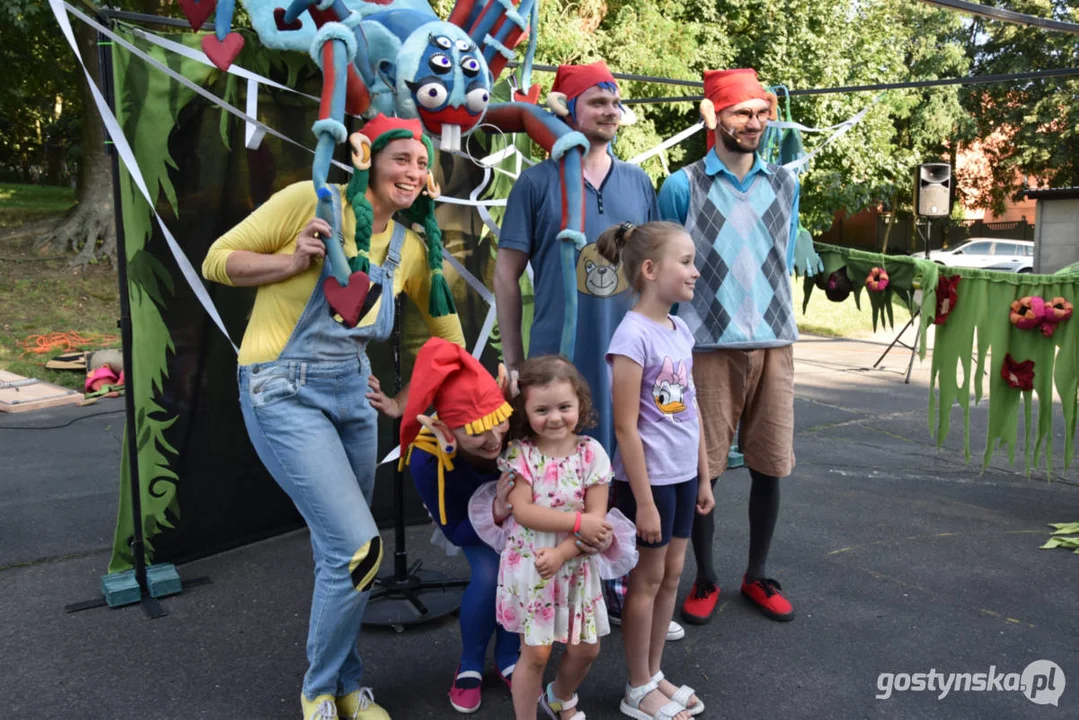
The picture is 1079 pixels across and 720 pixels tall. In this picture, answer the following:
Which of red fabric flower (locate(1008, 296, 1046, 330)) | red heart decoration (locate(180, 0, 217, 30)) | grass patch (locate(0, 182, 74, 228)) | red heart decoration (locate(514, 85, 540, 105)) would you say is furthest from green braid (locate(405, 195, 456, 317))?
grass patch (locate(0, 182, 74, 228))

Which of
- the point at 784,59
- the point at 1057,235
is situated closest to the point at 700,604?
the point at 1057,235

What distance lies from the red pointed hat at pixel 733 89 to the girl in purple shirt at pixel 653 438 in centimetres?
75

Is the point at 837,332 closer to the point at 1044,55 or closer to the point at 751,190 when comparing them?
the point at 751,190

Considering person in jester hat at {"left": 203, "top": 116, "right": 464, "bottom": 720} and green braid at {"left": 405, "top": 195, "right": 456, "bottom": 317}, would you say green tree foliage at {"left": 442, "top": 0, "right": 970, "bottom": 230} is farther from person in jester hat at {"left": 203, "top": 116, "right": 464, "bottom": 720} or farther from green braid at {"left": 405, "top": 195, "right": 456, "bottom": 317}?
person in jester hat at {"left": 203, "top": 116, "right": 464, "bottom": 720}

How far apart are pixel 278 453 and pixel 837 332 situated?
34.8ft

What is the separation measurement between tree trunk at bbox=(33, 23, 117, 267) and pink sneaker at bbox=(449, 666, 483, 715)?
10.4 metres

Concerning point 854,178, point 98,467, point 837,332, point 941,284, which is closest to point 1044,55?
point 854,178

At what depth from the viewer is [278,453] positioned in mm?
2240

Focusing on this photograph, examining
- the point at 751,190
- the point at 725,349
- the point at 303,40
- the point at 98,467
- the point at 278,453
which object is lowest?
the point at 98,467

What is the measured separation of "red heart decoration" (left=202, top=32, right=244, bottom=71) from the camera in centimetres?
243

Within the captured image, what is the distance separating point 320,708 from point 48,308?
935cm

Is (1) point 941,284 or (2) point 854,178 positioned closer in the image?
(1) point 941,284

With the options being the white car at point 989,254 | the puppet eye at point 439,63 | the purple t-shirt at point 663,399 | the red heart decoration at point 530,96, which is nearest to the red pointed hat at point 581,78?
the red heart decoration at point 530,96

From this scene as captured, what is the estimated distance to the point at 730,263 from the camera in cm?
294
